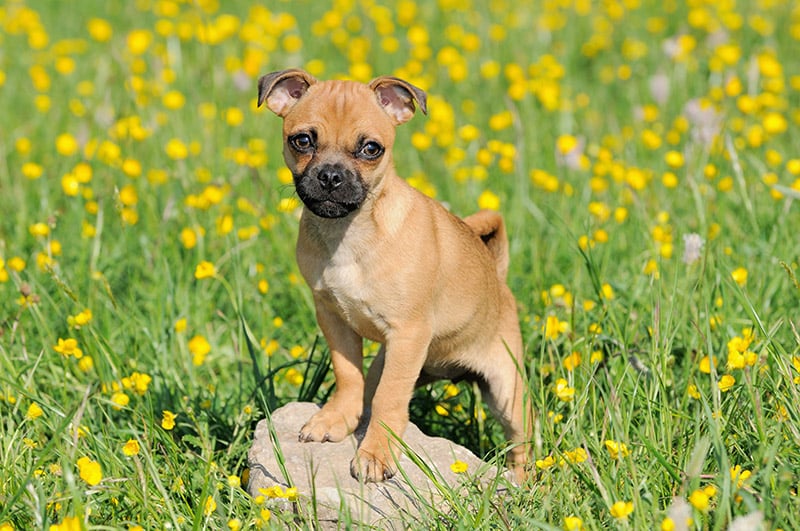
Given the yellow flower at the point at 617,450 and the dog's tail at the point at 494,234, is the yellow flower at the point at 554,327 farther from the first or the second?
the yellow flower at the point at 617,450

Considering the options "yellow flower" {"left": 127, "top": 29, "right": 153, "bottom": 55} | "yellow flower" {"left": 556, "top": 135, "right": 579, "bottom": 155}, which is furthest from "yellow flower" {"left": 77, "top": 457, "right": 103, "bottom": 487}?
"yellow flower" {"left": 127, "top": 29, "right": 153, "bottom": 55}

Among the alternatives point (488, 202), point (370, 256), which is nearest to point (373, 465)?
point (370, 256)

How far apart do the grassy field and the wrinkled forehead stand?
103 cm

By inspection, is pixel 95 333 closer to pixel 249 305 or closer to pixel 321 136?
pixel 249 305

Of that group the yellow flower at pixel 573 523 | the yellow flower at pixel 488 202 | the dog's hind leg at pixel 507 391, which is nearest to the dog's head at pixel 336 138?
the dog's hind leg at pixel 507 391

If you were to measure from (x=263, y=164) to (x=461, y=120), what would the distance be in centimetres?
183

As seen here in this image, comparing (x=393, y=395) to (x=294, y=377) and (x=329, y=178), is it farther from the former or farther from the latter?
(x=294, y=377)

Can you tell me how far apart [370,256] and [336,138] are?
0.47 metres

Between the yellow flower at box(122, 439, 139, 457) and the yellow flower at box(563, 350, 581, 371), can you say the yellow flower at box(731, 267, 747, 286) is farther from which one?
the yellow flower at box(122, 439, 139, 457)

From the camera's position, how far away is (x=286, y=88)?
4.60 meters

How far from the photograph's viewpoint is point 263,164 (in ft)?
23.4

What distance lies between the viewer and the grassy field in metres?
3.86

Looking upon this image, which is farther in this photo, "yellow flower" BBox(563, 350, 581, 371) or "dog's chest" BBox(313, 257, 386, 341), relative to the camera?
"yellow flower" BBox(563, 350, 581, 371)

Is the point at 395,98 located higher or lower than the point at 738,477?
higher
